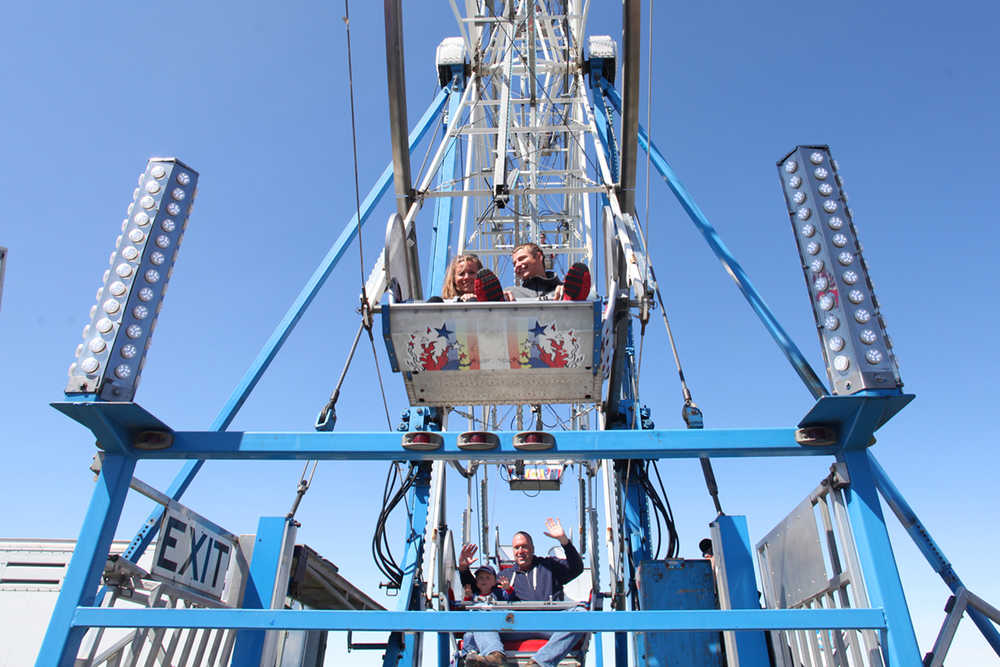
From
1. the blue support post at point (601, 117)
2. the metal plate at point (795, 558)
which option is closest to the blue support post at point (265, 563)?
the metal plate at point (795, 558)

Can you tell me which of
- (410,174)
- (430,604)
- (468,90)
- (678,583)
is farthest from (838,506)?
(468,90)

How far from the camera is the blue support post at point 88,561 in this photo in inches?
125

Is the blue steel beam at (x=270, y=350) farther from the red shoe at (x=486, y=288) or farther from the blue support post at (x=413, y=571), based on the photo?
the blue support post at (x=413, y=571)

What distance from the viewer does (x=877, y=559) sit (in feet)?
10.7

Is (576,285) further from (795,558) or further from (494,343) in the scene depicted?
(795,558)

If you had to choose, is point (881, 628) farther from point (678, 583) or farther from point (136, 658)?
point (136, 658)

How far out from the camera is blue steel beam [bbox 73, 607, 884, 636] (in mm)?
3020

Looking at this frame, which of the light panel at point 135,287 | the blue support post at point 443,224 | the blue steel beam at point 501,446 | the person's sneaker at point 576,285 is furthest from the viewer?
the blue support post at point 443,224

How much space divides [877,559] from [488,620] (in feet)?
6.53

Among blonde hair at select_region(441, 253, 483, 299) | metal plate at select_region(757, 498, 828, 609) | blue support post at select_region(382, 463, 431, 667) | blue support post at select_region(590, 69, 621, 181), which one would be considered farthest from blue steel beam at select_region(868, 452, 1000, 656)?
blue support post at select_region(590, 69, 621, 181)

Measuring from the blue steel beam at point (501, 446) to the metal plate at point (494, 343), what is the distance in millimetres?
916

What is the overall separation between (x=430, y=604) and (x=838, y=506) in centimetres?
380

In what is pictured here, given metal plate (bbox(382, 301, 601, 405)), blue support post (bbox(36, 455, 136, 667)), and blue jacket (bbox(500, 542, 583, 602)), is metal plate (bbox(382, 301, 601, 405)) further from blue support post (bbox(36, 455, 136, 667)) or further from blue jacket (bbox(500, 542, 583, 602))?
blue jacket (bbox(500, 542, 583, 602))

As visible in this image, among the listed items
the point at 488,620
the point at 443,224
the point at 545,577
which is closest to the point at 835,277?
the point at 488,620
